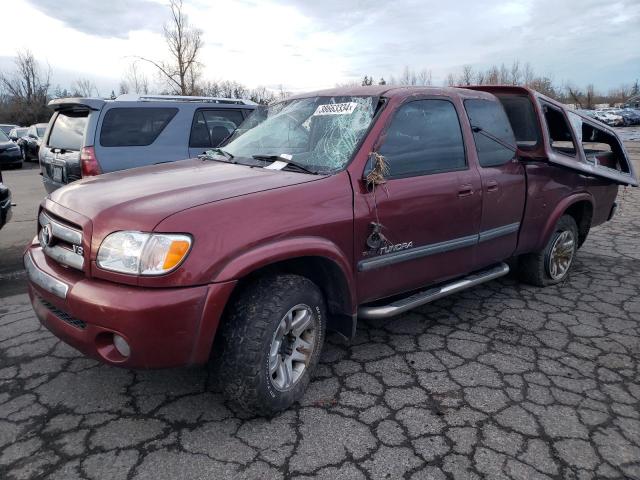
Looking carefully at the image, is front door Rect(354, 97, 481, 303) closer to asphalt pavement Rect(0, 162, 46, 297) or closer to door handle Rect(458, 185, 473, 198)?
door handle Rect(458, 185, 473, 198)

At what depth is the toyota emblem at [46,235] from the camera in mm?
2721

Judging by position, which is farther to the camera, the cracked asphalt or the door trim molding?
the door trim molding

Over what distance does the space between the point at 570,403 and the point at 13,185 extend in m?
14.2

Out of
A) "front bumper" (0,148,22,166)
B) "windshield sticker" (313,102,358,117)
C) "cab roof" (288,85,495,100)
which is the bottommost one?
"front bumper" (0,148,22,166)

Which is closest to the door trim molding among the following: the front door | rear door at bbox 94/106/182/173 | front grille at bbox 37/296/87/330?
the front door

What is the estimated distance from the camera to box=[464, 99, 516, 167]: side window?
380 cm

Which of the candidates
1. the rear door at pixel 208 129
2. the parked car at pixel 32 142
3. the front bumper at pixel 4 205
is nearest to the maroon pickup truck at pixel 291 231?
the front bumper at pixel 4 205

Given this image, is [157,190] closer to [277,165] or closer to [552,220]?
[277,165]

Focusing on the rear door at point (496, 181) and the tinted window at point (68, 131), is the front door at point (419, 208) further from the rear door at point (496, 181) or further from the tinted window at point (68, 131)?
the tinted window at point (68, 131)

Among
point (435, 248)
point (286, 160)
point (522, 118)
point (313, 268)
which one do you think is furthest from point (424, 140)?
point (522, 118)

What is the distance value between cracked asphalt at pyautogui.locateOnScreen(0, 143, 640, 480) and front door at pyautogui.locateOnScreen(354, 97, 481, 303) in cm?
59

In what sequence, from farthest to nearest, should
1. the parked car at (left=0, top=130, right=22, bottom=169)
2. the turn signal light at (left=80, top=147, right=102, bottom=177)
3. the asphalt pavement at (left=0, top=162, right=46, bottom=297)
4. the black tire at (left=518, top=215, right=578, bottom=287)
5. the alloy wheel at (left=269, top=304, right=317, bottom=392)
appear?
the parked car at (left=0, top=130, right=22, bottom=169) → the turn signal light at (left=80, top=147, right=102, bottom=177) → the asphalt pavement at (left=0, top=162, right=46, bottom=297) → the black tire at (left=518, top=215, right=578, bottom=287) → the alloy wheel at (left=269, top=304, right=317, bottom=392)

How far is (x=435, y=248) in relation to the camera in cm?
341

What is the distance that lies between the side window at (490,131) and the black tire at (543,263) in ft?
3.77
